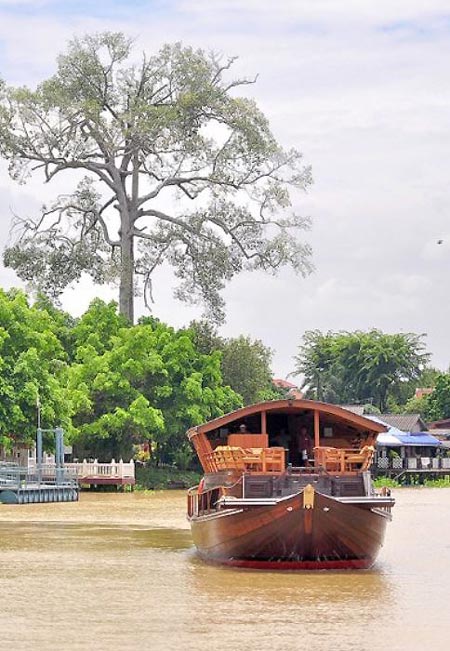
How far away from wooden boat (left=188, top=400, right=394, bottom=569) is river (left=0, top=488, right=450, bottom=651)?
1.41 feet

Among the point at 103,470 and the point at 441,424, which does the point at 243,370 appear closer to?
the point at 103,470

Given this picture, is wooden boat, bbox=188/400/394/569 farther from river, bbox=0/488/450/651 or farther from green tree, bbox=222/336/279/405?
green tree, bbox=222/336/279/405

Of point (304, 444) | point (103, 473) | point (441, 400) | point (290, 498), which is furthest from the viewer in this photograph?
point (441, 400)

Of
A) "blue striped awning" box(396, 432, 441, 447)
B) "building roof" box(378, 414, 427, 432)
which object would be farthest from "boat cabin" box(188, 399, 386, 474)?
"building roof" box(378, 414, 427, 432)

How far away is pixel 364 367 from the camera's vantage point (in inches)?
4188

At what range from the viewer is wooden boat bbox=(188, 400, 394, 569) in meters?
24.4

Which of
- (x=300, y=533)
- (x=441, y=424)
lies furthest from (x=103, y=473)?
(x=441, y=424)

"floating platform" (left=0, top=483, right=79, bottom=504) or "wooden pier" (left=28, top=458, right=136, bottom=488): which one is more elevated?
"wooden pier" (left=28, top=458, right=136, bottom=488)

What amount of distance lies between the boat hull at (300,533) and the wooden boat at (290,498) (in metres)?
0.02

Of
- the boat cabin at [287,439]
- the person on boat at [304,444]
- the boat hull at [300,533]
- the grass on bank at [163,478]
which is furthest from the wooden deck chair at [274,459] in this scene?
the grass on bank at [163,478]

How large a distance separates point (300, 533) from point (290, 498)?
0.76m

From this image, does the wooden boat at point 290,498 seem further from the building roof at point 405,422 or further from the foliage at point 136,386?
the building roof at point 405,422

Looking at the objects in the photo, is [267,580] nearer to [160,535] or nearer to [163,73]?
[160,535]

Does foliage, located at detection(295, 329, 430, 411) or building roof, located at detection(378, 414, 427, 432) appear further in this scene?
foliage, located at detection(295, 329, 430, 411)
